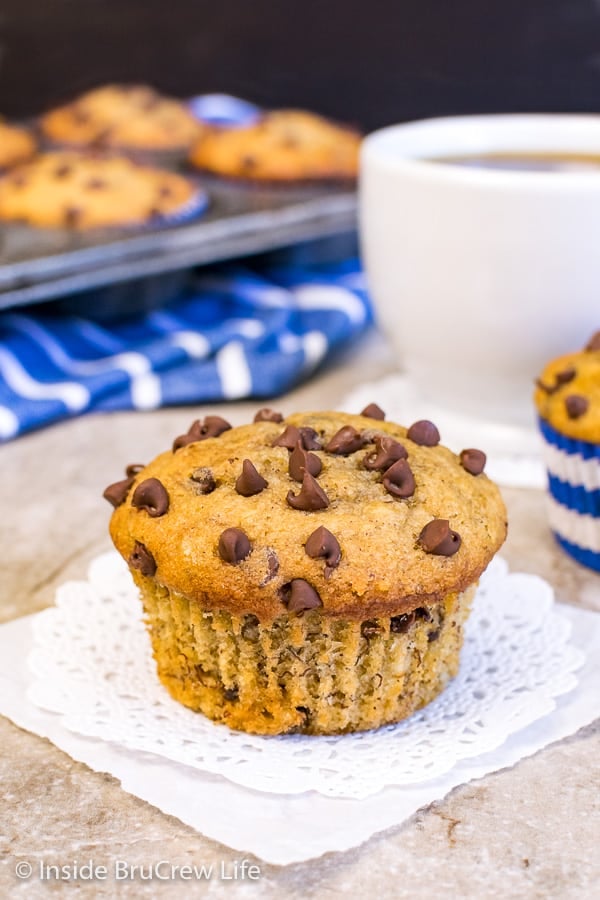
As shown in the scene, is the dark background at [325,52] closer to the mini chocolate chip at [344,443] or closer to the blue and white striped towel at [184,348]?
the blue and white striped towel at [184,348]

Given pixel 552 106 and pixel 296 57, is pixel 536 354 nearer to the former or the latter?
pixel 552 106

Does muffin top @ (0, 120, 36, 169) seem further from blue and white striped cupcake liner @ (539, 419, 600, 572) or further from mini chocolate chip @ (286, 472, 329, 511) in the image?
mini chocolate chip @ (286, 472, 329, 511)

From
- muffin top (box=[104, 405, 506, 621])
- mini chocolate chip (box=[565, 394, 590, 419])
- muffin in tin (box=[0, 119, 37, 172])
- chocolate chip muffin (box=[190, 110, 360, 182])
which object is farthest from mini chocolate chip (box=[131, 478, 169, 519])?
muffin in tin (box=[0, 119, 37, 172])

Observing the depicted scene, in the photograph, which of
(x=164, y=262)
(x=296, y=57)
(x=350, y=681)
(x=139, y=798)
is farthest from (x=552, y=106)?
(x=139, y=798)

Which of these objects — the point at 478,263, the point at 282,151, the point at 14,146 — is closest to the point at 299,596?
the point at 478,263

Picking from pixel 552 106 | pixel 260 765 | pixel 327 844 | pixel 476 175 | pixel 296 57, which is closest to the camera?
pixel 327 844

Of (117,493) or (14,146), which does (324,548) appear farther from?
(14,146)
